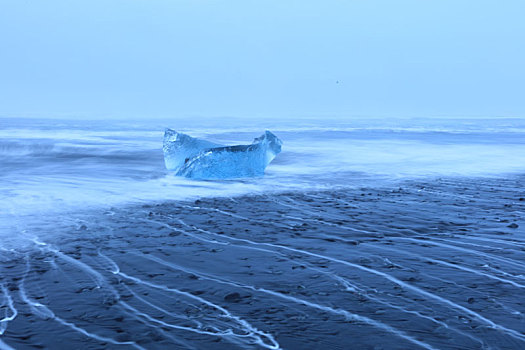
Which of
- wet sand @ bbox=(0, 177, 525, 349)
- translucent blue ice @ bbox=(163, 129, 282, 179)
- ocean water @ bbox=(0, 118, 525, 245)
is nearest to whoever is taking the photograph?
wet sand @ bbox=(0, 177, 525, 349)

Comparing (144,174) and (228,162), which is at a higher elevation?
(228,162)

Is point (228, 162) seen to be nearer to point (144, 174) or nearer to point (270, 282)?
point (144, 174)

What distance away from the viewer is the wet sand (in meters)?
2.69

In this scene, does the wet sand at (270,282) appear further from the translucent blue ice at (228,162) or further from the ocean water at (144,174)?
the translucent blue ice at (228,162)

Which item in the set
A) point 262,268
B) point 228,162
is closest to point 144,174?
point 228,162

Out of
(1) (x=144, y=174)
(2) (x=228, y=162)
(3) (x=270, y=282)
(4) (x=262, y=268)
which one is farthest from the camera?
(1) (x=144, y=174)

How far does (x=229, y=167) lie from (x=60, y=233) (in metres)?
4.70

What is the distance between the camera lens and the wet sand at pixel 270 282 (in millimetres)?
2693

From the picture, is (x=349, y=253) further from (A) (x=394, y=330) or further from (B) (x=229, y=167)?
(B) (x=229, y=167)

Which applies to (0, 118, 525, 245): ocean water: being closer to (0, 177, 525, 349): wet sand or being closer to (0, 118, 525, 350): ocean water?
(0, 118, 525, 350): ocean water

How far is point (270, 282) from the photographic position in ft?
11.5

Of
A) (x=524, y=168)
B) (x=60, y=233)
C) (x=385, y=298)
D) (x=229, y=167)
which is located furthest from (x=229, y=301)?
(x=524, y=168)

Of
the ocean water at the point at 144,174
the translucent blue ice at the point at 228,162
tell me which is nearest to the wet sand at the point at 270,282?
the ocean water at the point at 144,174

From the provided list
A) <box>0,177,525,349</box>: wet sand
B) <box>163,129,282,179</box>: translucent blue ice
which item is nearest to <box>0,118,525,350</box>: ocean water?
<box>0,177,525,349</box>: wet sand
